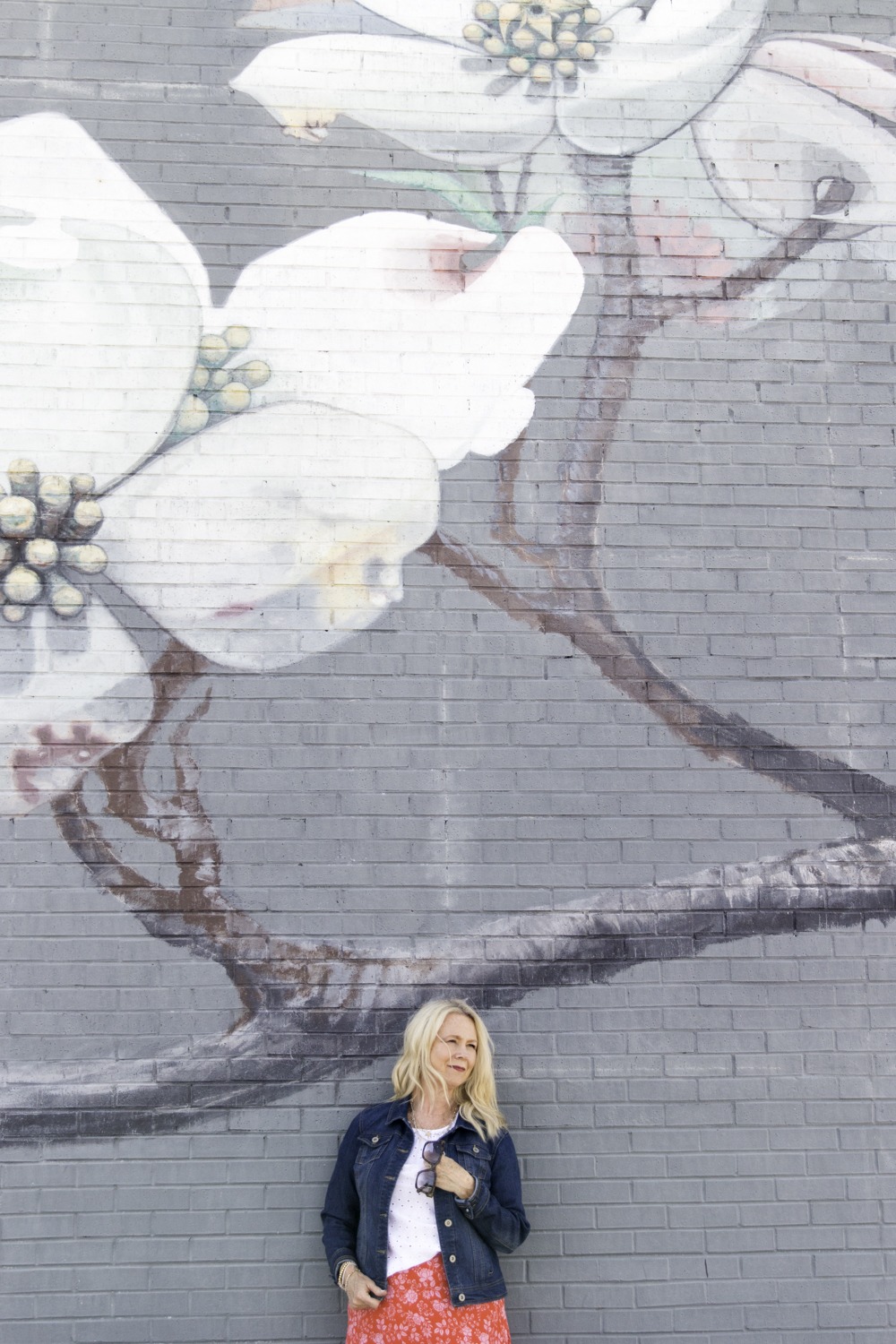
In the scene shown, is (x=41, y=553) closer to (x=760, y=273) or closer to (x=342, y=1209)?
(x=342, y=1209)

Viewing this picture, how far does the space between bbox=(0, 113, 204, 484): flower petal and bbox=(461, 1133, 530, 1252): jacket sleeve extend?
240 centimetres

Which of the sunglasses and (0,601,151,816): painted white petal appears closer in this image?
the sunglasses

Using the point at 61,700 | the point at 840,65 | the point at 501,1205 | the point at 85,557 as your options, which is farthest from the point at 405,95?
the point at 501,1205

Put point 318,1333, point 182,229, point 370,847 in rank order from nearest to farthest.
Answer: point 318,1333, point 370,847, point 182,229

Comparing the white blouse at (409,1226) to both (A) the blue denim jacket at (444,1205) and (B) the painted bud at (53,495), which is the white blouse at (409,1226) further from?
(B) the painted bud at (53,495)

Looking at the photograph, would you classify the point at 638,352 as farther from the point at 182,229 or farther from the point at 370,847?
the point at 370,847

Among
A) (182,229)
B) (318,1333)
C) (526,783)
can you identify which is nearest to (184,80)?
(182,229)

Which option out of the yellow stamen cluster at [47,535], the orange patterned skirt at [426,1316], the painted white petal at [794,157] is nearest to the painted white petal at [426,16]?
the painted white petal at [794,157]

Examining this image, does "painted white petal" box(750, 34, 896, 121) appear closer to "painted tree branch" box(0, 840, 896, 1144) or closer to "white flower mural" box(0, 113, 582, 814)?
"white flower mural" box(0, 113, 582, 814)

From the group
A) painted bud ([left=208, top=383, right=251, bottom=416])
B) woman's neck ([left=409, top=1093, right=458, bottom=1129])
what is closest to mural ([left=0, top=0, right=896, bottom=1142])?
painted bud ([left=208, top=383, right=251, bottom=416])

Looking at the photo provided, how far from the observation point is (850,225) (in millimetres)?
4074

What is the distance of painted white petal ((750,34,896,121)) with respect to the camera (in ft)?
13.6

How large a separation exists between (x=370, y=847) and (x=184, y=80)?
8.72 ft

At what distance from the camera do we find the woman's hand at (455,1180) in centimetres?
307
